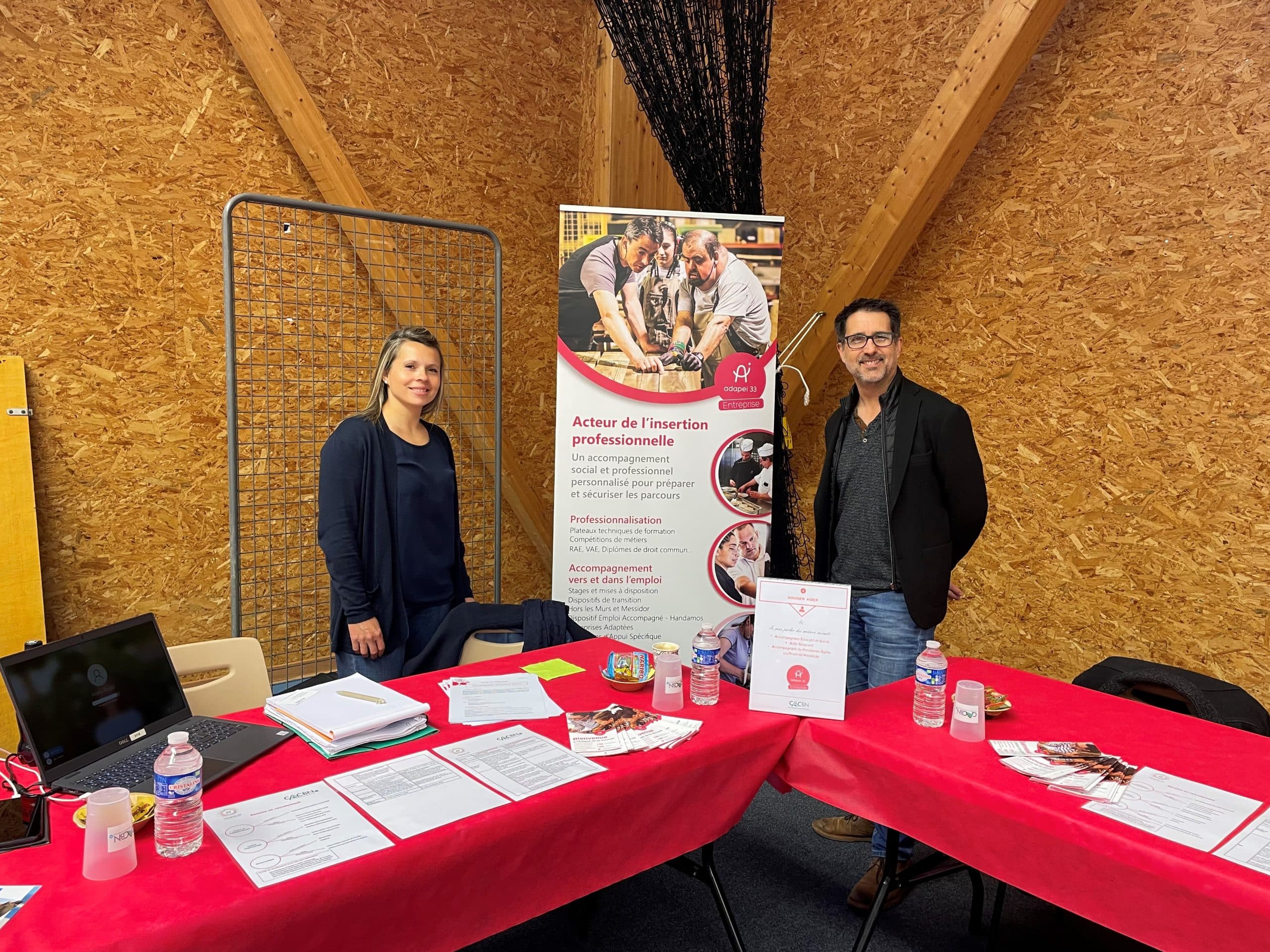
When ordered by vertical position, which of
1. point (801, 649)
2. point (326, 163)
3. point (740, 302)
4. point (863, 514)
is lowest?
point (801, 649)

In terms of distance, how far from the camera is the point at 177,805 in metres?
1.17

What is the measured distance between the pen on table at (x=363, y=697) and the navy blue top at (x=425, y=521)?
28.0 inches

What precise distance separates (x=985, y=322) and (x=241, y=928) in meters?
3.31

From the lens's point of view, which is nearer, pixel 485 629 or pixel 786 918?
pixel 786 918

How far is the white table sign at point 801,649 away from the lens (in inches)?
69.7

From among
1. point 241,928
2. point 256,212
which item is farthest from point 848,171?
point 241,928

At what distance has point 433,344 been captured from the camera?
252 centimetres

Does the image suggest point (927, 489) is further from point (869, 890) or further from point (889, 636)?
point (869, 890)

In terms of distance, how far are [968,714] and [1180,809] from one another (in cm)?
37

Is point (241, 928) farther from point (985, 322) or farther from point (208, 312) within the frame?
point (985, 322)

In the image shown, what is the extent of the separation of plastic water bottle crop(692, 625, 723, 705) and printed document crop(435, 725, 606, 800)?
1.20 feet

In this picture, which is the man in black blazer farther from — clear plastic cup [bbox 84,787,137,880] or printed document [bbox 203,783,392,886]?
clear plastic cup [bbox 84,787,137,880]

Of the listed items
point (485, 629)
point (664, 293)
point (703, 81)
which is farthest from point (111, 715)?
point (703, 81)

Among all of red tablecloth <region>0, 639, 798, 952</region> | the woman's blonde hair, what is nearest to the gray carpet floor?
red tablecloth <region>0, 639, 798, 952</region>
